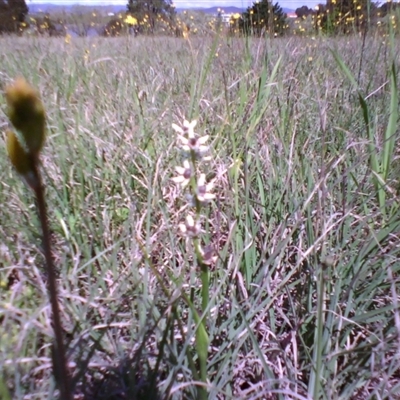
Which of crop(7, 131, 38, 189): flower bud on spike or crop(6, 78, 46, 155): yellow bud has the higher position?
crop(6, 78, 46, 155): yellow bud

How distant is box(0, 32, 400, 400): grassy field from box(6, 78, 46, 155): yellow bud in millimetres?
319

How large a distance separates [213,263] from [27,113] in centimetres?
72

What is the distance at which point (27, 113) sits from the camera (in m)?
0.30

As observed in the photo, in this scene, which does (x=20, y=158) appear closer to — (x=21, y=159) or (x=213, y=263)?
(x=21, y=159)

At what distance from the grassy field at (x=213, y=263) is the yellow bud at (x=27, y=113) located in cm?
32

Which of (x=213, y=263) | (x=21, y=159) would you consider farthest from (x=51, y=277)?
(x=213, y=263)

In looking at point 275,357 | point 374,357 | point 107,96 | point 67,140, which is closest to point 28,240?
point 67,140

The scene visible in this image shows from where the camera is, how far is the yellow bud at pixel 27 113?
291 millimetres

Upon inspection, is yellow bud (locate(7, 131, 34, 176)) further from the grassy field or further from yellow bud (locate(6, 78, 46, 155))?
the grassy field

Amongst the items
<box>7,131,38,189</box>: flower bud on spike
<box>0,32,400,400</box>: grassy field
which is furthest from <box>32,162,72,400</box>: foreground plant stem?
<box>0,32,400,400</box>: grassy field

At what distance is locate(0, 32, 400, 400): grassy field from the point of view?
0.69 metres

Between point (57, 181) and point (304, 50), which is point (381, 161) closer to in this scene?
point (57, 181)

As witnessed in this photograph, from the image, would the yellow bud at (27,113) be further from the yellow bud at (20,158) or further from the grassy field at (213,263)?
the grassy field at (213,263)

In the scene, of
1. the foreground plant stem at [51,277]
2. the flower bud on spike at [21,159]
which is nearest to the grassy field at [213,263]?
the foreground plant stem at [51,277]
